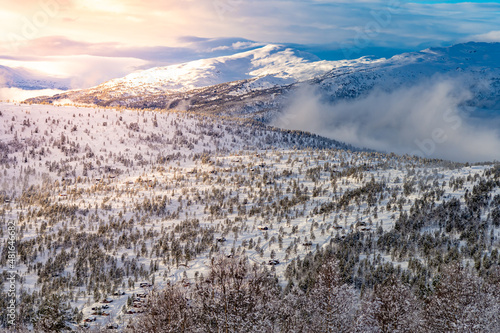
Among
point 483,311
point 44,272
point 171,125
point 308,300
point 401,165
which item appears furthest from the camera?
point 171,125

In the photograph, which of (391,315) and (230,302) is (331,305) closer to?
(391,315)

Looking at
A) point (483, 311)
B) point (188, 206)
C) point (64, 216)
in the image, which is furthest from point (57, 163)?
point (483, 311)

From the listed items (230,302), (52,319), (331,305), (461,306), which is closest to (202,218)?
(52,319)

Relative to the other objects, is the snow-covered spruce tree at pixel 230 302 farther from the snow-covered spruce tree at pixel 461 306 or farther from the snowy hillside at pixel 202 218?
the snow-covered spruce tree at pixel 461 306

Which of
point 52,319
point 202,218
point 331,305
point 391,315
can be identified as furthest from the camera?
point 202,218

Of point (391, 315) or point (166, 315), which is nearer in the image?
point (166, 315)

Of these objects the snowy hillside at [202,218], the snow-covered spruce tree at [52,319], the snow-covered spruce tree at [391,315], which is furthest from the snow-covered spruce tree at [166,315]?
the snow-covered spruce tree at [391,315]

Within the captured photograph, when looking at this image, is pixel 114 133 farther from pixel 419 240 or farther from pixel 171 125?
pixel 419 240
